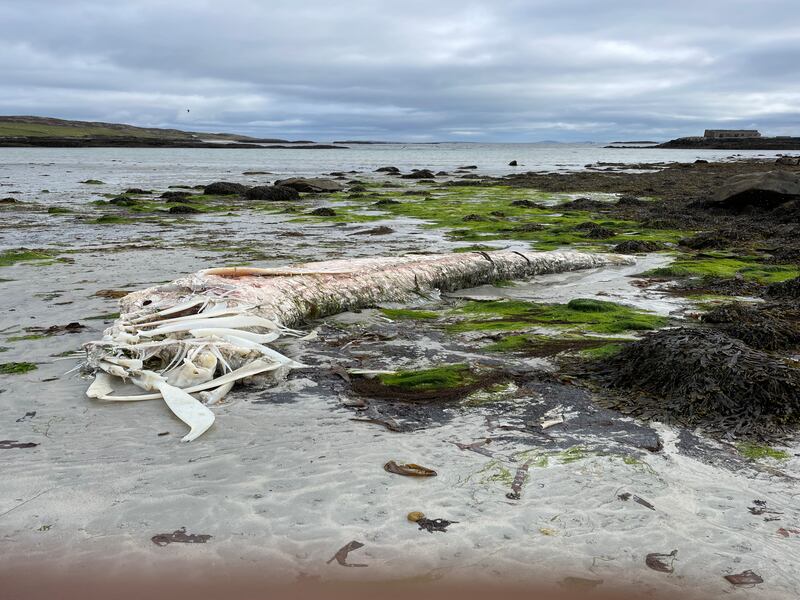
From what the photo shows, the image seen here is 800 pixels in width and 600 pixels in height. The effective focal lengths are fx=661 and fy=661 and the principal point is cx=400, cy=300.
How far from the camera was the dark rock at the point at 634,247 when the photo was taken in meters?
10.7

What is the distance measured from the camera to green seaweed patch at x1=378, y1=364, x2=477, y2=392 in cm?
459

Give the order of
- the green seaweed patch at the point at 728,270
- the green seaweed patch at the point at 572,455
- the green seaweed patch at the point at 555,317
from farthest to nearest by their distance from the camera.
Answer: the green seaweed patch at the point at 728,270
the green seaweed patch at the point at 555,317
the green seaweed patch at the point at 572,455

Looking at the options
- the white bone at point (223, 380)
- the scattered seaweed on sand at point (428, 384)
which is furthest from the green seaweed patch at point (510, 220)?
the white bone at point (223, 380)

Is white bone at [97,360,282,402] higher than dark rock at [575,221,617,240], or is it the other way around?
dark rock at [575,221,617,240]

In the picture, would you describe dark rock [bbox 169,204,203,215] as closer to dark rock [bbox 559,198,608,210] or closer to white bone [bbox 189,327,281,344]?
dark rock [bbox 559,198,608,210]

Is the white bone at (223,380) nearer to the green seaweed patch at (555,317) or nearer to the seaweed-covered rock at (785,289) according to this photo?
the green seaweed patch at (555,317)

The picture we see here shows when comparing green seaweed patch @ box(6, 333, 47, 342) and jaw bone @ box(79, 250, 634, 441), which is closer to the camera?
jaw bone @ box(79, 250, 634, 441)

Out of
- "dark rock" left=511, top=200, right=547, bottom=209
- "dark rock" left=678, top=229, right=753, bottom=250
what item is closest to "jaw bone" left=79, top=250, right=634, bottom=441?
"dark rock" left=678, top=229, right=753, bottom=250

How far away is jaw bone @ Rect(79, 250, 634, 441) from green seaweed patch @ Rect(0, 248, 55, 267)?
16.5 ft

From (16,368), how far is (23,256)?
5.63 m

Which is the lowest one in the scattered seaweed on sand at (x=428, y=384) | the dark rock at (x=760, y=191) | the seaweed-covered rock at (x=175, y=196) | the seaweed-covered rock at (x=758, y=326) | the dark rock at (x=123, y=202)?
the scattered seaweed on sand at (x=428, y=384)

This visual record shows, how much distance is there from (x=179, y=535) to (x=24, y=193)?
78.6ft

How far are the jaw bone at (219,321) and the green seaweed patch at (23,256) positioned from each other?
198 inches

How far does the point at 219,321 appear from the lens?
509 cm
